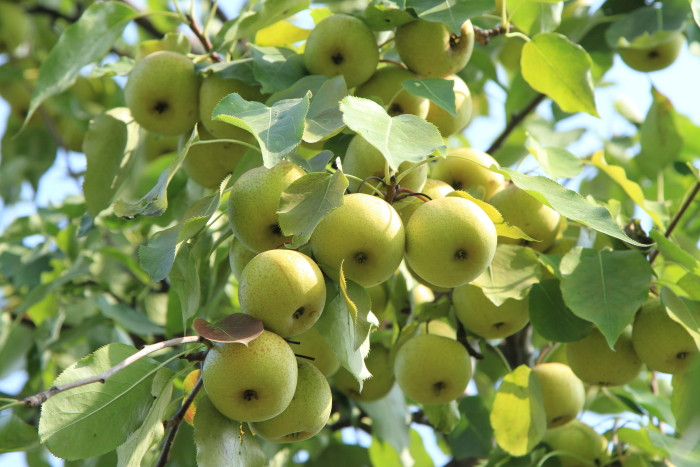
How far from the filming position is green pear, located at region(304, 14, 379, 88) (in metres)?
2.21

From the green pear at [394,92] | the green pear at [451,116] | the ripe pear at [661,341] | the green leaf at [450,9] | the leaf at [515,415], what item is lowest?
the leaf at [515,415]

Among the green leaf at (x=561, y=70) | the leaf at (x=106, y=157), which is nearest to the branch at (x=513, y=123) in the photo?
the green leaf at (x=561, y=70)

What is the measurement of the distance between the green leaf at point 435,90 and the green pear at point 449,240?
0.33m

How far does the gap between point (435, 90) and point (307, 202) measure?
62cm

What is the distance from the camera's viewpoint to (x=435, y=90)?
6.73ft

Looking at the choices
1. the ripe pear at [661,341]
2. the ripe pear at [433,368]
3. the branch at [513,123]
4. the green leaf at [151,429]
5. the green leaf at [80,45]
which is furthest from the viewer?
the branch at [513,123]

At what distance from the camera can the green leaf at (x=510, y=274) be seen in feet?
6.82

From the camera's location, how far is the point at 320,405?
1746 millimetres

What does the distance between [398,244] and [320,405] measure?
1.37ft

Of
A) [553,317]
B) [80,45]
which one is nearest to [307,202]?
[553,317]

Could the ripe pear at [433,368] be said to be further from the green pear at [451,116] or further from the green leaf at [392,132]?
the green leaf at [392,132]

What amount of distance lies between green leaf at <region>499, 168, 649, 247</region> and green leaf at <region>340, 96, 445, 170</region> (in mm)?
248

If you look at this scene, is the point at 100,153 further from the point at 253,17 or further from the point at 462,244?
the point at 462,244

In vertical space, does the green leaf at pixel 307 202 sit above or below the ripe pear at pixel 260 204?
above
